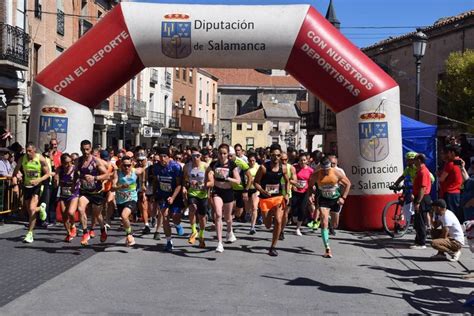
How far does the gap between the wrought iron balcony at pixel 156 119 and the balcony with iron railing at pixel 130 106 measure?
2.63 m

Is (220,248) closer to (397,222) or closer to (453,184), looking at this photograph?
(397,222)

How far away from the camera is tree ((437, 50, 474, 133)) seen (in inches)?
886

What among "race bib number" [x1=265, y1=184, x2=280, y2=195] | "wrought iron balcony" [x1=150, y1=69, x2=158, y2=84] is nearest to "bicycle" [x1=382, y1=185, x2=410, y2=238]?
"race bib number" [x1=265, y1=184, x2=280, y2=195]

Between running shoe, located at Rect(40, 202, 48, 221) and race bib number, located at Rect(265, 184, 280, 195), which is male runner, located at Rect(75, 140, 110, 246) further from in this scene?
race bib number, located at Rect(265, 184, 280, 195)

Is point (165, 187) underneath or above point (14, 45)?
underneath

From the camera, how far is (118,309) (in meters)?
6.25

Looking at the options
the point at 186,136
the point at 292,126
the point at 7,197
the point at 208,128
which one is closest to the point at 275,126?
the point at 292,126

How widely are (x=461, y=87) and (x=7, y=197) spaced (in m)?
16.3

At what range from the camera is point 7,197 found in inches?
512

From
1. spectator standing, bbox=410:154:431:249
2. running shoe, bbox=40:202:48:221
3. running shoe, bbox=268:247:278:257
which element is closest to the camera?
running shoe, bbox=268:247:278:257

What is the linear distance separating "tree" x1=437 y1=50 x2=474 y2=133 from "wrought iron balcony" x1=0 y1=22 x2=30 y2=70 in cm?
1468

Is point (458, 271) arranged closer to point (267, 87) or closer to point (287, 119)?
point (287, 119)

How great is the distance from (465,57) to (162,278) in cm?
1802

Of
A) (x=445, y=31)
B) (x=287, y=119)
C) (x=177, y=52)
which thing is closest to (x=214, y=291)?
(x=177, y=52)
